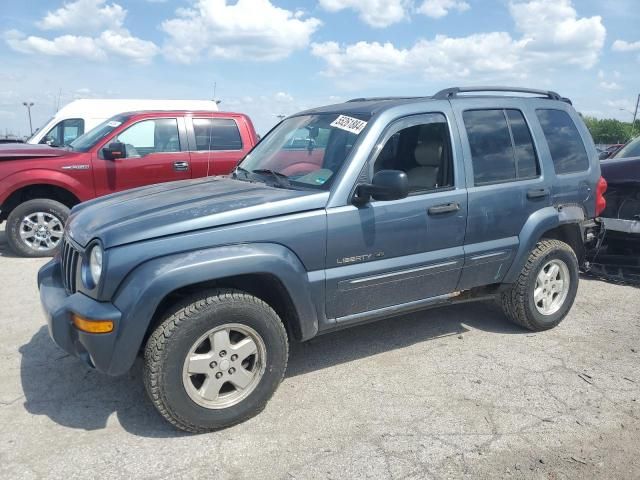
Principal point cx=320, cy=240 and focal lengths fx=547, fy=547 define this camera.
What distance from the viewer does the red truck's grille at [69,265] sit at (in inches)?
127

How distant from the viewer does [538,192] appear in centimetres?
428

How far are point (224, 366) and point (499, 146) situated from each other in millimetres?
2618

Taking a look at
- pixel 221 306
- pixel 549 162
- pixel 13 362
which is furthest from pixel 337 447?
pixel 549 162

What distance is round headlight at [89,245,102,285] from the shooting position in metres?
2.87

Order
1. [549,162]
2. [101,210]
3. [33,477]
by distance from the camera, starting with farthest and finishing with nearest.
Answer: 1. [549,162]
2. [101,210]
3. [33,477]

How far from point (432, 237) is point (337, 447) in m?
1.53

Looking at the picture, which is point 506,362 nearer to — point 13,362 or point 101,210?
point 101,210

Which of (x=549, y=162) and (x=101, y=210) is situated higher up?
(x=549, y=162)

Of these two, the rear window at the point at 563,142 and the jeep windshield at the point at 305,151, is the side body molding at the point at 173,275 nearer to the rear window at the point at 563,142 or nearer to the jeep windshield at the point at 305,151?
the jeep windshield at the point at 305,151

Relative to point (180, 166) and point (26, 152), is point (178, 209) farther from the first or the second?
point (26, 152)

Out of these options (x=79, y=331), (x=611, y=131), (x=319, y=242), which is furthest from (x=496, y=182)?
(x=611, y=131)

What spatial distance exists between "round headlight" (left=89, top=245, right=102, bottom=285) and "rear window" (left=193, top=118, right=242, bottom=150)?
4962 mm

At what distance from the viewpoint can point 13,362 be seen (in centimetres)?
395

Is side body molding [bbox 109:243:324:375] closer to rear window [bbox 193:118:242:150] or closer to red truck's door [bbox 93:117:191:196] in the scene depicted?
red truck's door [bbox 93:117:191:196]
